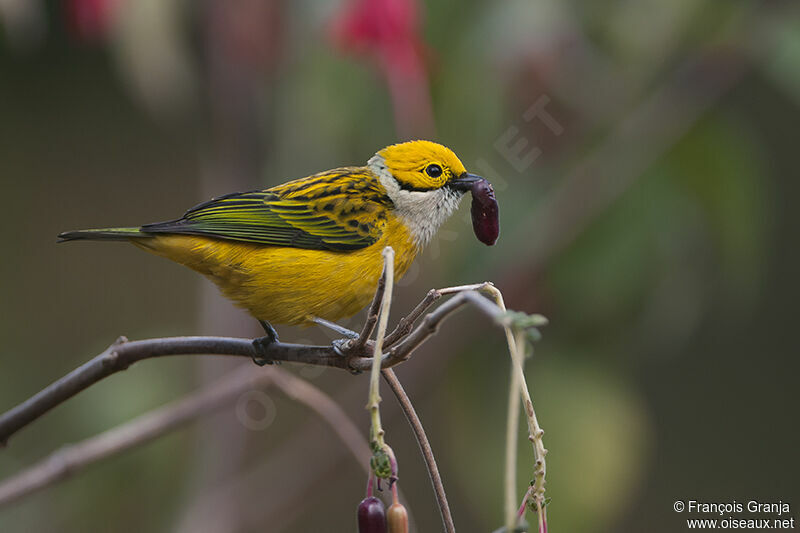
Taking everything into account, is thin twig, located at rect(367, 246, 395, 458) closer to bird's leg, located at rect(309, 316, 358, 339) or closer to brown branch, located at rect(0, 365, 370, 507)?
brown branch, located at rect(0, 365, 370, 507)

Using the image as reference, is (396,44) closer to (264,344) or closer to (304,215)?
(304,215)

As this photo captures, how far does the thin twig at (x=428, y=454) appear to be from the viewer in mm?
1232

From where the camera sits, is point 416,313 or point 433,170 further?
point 433,170

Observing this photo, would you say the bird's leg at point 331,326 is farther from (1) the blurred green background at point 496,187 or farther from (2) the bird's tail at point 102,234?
(1) the blurred green background at point 496,187

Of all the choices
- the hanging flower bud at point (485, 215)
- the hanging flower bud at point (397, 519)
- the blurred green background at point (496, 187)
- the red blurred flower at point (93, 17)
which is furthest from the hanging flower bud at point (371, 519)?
the red blurred flower at point (93, 17)

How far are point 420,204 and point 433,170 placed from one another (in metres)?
0.13

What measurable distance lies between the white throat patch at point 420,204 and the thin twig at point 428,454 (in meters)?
0.96

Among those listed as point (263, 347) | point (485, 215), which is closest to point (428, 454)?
point (485, 215)

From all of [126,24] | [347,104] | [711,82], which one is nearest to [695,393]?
[711,82]

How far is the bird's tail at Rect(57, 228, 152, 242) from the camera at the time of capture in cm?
187

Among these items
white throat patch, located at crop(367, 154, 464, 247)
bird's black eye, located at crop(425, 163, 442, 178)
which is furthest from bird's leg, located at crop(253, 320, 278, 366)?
bird's black eye, located at crop(425, 163, 442, 178)

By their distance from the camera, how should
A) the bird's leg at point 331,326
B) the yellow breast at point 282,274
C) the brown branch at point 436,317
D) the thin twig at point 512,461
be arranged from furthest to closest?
the yellow breast at point 282,274, the bird's leg at point 331,326, the brown branch at point 436,317, the thin twig at point 512,461

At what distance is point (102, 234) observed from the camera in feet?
6.62

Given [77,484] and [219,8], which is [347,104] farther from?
[77,484]
